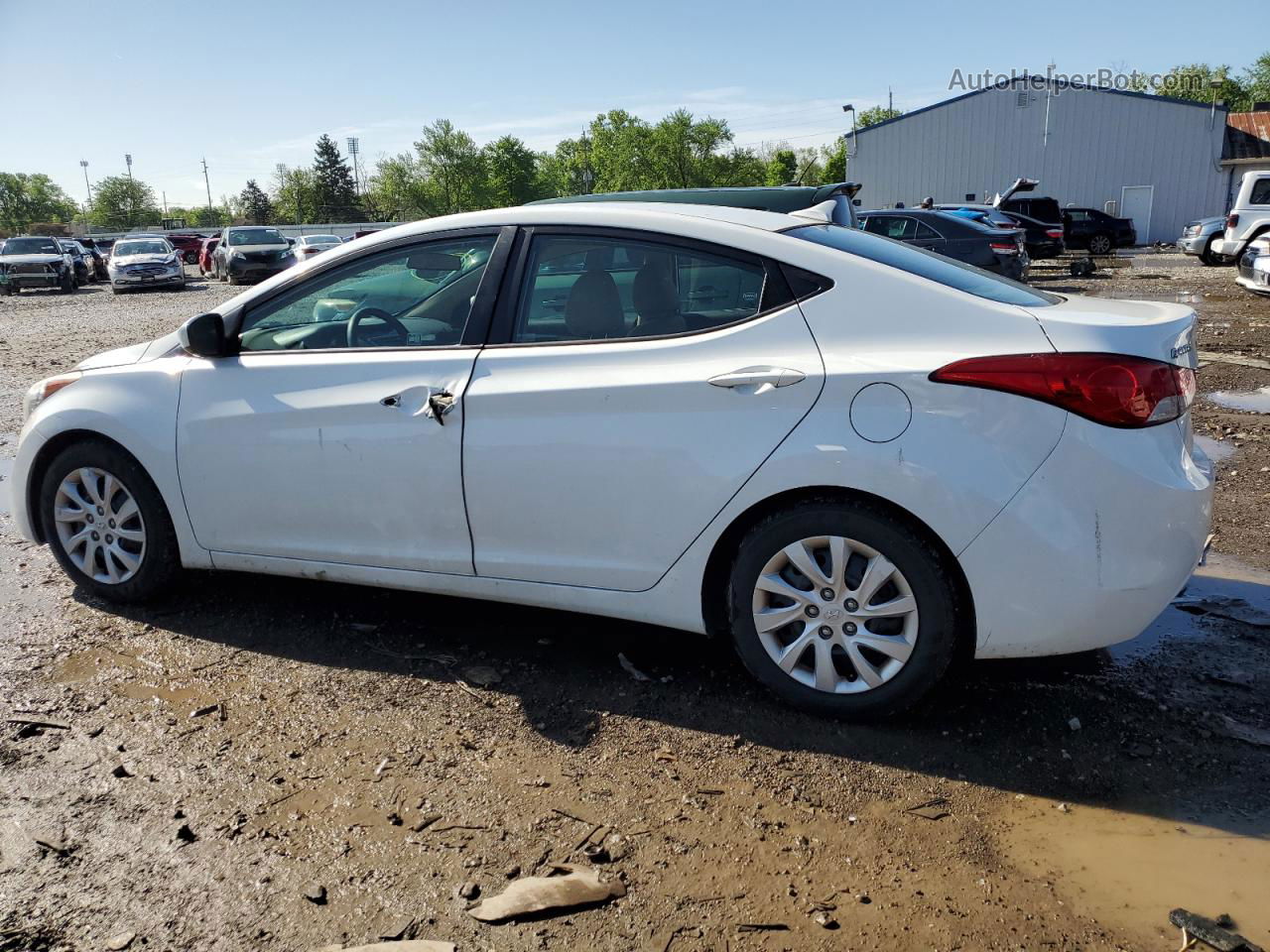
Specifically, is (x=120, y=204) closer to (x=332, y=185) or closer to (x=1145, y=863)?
(x=332, y=185)

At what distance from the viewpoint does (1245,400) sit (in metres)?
8.44

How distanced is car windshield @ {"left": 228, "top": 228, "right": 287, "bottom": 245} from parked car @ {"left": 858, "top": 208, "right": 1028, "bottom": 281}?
19937 mm

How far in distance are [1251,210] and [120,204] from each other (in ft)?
453

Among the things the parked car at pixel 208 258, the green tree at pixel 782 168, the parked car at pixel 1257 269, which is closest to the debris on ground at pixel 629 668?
the parked car at pixel 1257 269

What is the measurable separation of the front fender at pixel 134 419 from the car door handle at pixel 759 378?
7.64ft

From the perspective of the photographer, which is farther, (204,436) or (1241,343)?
(1241,343)

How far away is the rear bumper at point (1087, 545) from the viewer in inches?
117

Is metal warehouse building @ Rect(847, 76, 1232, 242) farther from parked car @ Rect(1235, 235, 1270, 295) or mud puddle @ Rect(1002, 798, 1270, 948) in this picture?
mud puddle @ Rect(1002, 798, 1270, 948)

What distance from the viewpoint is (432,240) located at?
390 cm

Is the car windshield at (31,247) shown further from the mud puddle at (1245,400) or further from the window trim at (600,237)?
the window trim at (600,237)

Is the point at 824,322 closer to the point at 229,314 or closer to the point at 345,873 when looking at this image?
the point at 345,873

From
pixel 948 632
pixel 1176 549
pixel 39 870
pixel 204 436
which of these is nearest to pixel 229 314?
pixel 204 436

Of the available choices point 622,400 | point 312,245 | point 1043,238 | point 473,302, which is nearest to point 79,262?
point 312,245

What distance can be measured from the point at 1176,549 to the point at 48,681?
12.9 feet
